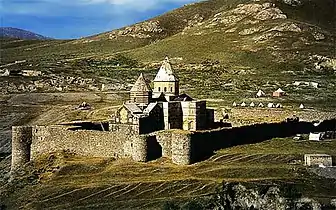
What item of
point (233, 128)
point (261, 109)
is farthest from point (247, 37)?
point (233, 128)

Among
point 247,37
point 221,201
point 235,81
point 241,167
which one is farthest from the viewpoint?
point 247,37

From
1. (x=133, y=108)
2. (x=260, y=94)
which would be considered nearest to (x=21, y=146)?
(x=133, y=108)

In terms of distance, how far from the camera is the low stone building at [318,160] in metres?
52.2

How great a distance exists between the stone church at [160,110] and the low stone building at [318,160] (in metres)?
11.9

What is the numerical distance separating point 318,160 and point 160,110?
14.6 m

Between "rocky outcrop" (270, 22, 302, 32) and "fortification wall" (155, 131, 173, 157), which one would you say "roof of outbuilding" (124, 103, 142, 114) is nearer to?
A: "fortification wall" (155, 131, 173, 157)

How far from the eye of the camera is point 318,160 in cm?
5250

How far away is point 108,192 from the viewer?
4900 centimetres

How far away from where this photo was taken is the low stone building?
52.2m

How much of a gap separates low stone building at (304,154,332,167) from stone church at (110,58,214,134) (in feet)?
39.1

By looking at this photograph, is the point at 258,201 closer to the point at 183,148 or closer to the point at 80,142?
the point at 183,148

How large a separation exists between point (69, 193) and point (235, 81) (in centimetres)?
8620

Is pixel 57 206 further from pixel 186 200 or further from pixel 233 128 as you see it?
pixel 233 128

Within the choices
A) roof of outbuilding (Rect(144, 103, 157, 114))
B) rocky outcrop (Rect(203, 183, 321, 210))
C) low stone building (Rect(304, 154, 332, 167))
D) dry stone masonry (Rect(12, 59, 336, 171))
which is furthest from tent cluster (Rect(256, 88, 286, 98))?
rocky outcrop (Rect(203, 183, 321, 210))
